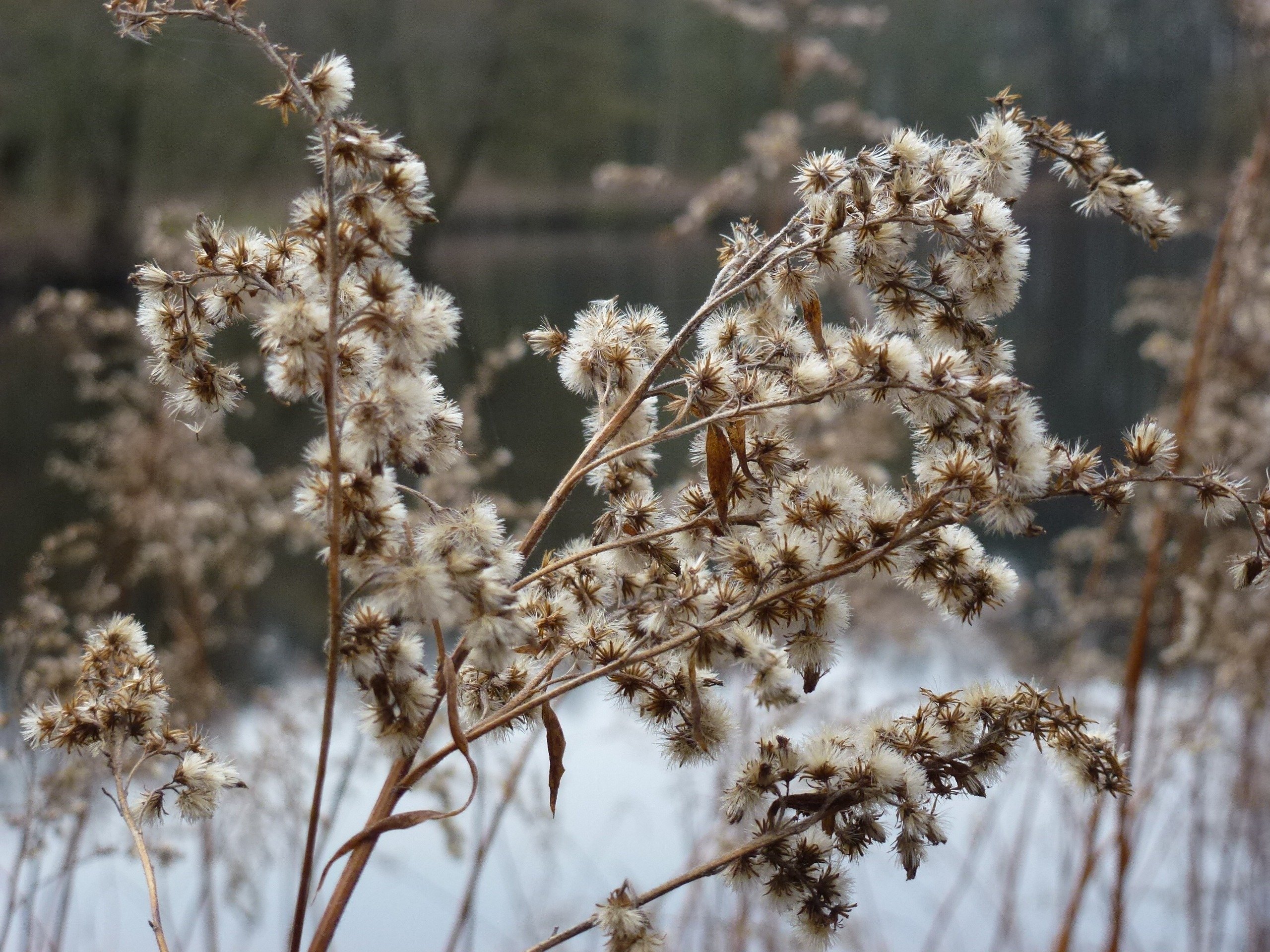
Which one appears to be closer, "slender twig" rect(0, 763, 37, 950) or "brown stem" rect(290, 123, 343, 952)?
"brown stem" rect(290, 123, 343, 952)

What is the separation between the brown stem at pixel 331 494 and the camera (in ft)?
1.26

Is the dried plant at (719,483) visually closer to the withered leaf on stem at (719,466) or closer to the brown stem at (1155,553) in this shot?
the withered leaf on stem at (719,466)

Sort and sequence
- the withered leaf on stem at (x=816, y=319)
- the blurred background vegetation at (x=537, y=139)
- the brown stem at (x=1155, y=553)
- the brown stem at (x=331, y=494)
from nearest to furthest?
1. the brown stem at (x=331, y=494)
2. the withered leaf on stem at (x=816, y=319)
3. the brown stem at (x=1155, y=553)
4. the blurred background vegetation at (x=537, y=139)

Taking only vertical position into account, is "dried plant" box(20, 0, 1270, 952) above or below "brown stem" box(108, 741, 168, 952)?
above

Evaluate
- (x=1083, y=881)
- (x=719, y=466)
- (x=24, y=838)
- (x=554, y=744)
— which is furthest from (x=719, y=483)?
(x=1083, y=881)

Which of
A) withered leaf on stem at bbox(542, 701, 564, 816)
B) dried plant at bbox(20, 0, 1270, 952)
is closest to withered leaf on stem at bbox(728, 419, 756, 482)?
dried plant at bbox(20, 0, 1270, 952)

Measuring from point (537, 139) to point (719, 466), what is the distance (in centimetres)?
397

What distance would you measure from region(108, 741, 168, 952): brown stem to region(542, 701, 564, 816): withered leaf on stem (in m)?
0.16

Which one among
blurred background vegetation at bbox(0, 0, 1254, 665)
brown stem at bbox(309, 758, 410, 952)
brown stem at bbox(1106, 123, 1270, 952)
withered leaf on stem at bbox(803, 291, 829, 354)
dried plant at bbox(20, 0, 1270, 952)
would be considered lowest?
brown stem at bbox(309, 758, 410, 952)

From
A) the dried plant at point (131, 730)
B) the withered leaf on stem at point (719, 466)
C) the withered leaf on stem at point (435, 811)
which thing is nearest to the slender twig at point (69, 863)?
the dried plant at point (131, 730)

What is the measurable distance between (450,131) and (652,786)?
7.12ft

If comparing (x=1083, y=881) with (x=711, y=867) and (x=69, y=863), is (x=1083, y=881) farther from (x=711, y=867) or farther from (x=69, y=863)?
(x=69, y=863)

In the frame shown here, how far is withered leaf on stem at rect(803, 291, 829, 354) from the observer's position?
0.49m

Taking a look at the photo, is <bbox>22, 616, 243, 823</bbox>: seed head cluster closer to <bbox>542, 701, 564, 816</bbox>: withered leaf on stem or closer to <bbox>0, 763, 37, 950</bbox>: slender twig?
<bbox>542, 701, 564, 816</bbox>: withered leaf on stem
